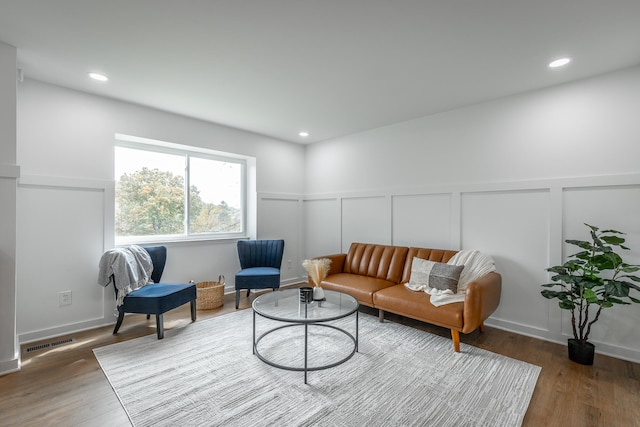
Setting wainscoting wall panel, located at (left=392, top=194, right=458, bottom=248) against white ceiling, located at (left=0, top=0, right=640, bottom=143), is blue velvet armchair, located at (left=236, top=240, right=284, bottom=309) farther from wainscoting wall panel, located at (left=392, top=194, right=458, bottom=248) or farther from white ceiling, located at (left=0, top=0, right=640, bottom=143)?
white ceiling, located at (left=0, top=0, right=640, bottom=143)

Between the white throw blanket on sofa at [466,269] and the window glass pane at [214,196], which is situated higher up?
the window glass pane at [214,196]

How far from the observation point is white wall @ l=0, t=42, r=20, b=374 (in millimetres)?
2229

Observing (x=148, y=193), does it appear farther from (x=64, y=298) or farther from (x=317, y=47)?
(x=317, y=47)

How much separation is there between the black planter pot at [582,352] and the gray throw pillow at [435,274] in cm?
100

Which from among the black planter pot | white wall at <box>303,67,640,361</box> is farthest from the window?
the black planter pot

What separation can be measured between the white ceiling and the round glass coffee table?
2.13m

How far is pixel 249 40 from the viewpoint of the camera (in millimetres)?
2146

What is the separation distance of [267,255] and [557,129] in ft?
12.7

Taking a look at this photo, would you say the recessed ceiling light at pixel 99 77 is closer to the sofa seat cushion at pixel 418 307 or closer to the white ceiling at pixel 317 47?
the white ceiling at pixel 317 47

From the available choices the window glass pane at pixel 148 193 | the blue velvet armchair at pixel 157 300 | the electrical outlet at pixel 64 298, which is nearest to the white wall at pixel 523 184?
the blue velvet armchair at pixel 157 300

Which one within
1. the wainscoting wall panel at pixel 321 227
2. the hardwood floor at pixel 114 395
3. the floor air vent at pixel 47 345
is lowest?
the hardwood floor at pixel 114 395

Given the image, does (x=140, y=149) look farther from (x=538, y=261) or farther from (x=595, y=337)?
(x=595, y=337)

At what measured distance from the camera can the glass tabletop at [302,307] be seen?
7.30 feet

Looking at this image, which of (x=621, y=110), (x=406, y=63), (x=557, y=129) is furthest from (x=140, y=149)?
(x=621, y=110)
